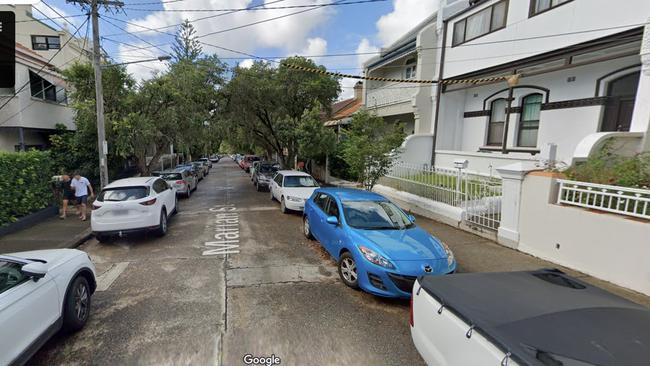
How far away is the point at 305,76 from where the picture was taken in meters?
15.4

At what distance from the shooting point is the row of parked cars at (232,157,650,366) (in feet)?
5.90

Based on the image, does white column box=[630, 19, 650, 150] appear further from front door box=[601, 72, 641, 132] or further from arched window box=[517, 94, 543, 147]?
arched window box=[517, 94, 543, 147]

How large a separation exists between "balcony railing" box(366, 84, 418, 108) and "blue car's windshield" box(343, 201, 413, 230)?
367 inches

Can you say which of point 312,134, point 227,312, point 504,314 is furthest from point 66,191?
point 504,314

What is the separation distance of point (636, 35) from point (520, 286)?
872 centimetres

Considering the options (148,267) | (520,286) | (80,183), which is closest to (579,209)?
(520,286)

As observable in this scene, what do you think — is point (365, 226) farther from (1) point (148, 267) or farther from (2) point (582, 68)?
(2) point (582, 68)

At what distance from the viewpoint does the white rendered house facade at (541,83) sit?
24.3 ft

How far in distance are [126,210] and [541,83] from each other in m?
13.2

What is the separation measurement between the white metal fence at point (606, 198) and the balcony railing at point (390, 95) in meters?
9.03

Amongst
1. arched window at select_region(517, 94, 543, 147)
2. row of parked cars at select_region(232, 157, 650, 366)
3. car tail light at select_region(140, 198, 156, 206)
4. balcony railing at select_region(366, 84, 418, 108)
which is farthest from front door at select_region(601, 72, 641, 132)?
car tail light at select_region(140, 198, 156, 206)

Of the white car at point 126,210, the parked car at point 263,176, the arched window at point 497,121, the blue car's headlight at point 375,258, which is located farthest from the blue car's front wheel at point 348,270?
the parked car at point 263,176

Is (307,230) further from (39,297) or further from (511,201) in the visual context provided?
(39,297)

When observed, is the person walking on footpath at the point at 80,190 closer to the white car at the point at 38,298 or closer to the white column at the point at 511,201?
the white car at the point at 38,298
